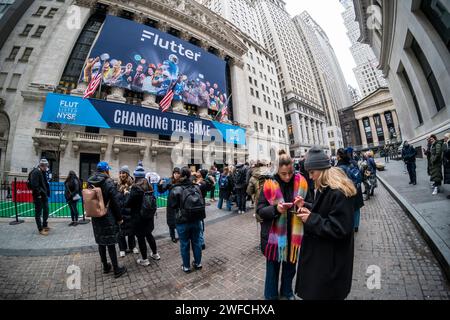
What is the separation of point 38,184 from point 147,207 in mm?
4463

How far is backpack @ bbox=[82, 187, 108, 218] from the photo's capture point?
287cm

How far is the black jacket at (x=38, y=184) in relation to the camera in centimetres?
501

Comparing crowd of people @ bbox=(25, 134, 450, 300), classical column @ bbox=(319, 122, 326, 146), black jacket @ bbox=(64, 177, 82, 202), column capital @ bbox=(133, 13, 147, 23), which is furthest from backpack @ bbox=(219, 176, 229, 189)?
classical column @ bbox=(319, 122, 326, 146)

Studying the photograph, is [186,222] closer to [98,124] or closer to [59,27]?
[98,124]

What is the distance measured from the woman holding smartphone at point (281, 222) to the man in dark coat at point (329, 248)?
466 millimetres

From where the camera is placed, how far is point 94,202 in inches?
113

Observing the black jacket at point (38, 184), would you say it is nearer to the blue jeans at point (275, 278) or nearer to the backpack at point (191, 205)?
the backpack at point (191, 205)

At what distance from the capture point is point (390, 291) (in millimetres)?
2172

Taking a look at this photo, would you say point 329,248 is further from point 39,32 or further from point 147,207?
point 39,32

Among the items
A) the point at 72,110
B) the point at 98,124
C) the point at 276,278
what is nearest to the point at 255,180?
the point at 276,278

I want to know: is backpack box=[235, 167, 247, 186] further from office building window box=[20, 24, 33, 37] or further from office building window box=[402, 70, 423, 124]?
office building window box=[20, 24, 33, 37]

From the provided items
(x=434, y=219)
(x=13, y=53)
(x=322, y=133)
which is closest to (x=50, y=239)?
(x=434, y=219)

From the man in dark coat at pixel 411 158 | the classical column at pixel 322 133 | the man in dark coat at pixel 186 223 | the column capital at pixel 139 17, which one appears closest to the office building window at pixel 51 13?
the column capital at pixel 139 17
